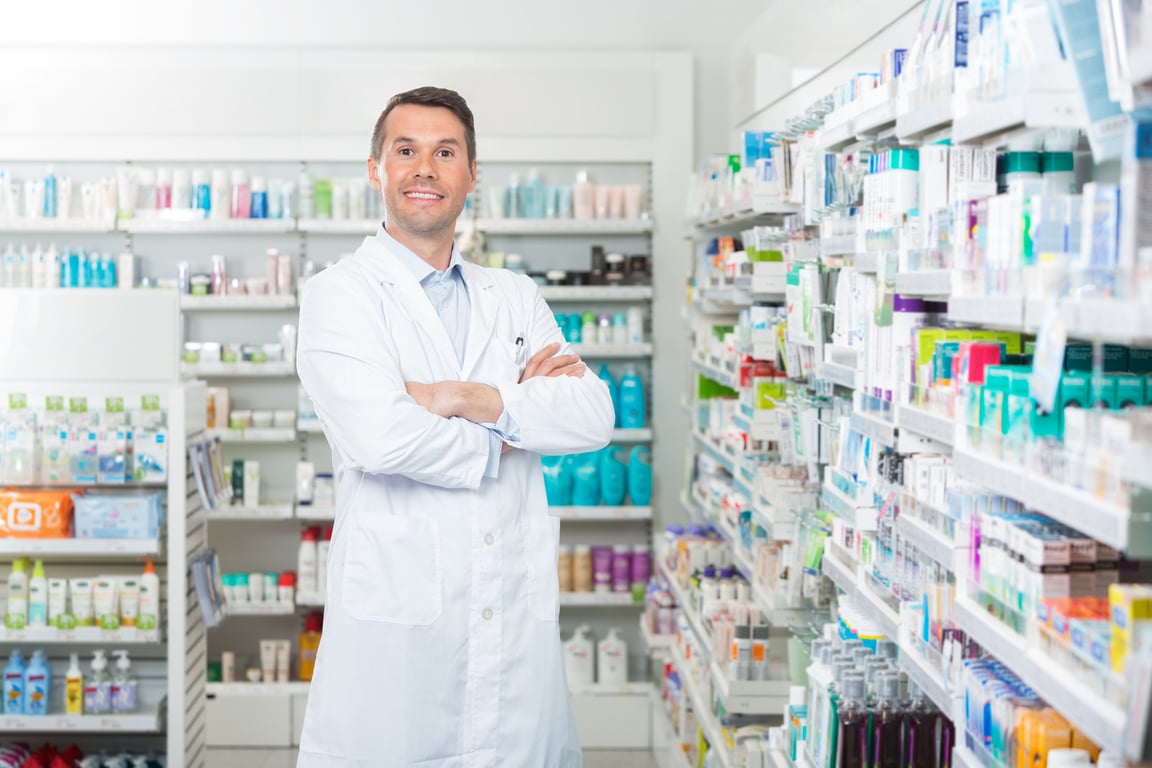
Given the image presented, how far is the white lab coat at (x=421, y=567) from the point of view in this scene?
249cm

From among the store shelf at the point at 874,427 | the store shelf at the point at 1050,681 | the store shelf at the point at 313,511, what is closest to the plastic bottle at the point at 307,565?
the store shelf at the point at 313,511

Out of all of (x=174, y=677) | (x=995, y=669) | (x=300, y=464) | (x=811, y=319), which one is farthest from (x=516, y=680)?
(x=300, y=464)

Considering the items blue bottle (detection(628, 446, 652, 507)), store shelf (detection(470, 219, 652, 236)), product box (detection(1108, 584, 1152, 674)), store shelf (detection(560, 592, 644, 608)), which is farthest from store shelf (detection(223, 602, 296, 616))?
product box (detection(1108, 584, 1152, 674))

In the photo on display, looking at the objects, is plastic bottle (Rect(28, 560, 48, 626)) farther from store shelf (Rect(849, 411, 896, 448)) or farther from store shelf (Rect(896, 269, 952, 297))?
store shelf (Rect(896, 269, 952, 297))

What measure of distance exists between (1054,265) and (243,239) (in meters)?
5.20

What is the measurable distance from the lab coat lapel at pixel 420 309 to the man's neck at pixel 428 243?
0.06 metres

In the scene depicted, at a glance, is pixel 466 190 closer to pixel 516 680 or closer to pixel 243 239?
pixel 516 680

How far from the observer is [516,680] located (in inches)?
100

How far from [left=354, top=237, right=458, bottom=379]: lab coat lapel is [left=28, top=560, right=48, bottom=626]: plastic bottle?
2304mm

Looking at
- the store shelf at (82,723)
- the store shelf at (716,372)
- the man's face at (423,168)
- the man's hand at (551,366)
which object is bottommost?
the store shelf at (82,723)

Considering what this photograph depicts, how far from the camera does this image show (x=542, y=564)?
2.60 meters

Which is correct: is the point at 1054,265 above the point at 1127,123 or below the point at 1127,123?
below

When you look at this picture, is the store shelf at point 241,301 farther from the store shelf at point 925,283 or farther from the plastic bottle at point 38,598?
the store shelf at point 925,283

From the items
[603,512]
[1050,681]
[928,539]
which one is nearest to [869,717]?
[928,539]
